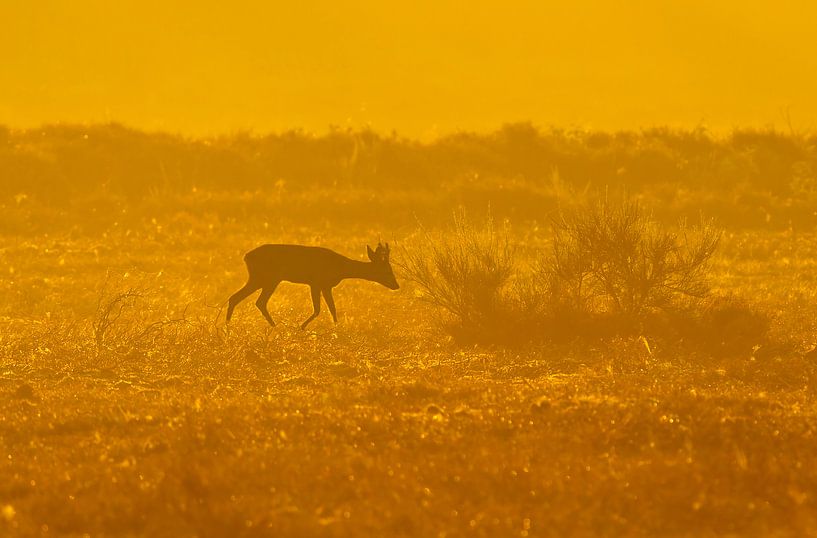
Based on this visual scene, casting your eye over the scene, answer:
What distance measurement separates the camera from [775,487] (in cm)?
863

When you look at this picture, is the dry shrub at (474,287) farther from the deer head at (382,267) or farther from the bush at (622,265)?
the bush at (622,265)

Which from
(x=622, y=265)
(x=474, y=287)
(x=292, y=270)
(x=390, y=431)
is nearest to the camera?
(x=390, y=431)

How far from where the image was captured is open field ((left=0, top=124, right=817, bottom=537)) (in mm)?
8117

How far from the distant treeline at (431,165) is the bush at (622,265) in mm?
12407

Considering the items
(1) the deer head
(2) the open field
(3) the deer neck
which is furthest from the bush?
(3) the deer neck

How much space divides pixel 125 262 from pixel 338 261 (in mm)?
8114

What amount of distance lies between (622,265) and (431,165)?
1610cm

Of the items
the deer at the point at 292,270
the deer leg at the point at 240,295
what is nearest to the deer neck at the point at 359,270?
the deer at the point at 292,270

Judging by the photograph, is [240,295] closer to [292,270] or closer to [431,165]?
[292,270]

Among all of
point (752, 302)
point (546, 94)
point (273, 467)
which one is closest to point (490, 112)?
point (546, 94)

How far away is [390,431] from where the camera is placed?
33.2 feet

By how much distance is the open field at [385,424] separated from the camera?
26.6 feet

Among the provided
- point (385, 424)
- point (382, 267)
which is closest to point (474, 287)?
point (382, 267)

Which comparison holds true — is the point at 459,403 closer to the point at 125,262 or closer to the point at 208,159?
the point at 125,262
